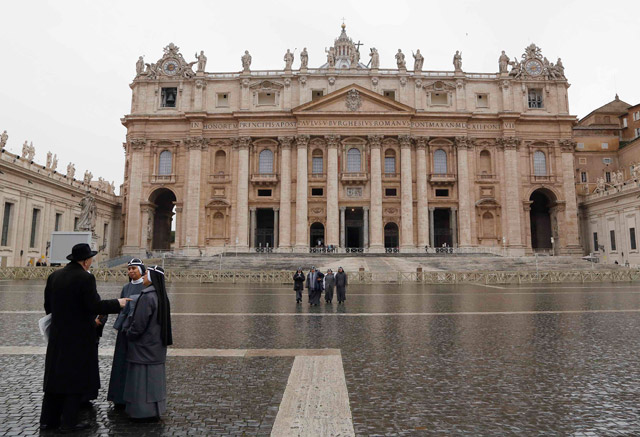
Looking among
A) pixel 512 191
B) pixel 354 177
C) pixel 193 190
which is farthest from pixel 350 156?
pixel 512 191

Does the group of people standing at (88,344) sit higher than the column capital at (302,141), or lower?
lower

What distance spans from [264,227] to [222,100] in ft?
50.4

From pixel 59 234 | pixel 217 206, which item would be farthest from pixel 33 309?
pixel 217 206

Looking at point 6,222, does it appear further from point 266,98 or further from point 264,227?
point 266,98

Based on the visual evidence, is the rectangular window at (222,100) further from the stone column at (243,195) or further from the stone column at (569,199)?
the stone column at (569,199)

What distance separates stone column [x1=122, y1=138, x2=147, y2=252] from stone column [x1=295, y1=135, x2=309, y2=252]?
55.8 ft

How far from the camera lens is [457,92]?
50.9 m

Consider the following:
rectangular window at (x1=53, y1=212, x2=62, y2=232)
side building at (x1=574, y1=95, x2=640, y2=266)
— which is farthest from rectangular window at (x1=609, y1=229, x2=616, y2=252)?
rectangular window at (x1=53, y1=212, x2=62, y2=232)

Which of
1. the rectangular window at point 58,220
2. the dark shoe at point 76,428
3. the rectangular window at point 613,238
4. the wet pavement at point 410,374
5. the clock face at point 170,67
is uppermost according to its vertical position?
the clock face at point 170,67

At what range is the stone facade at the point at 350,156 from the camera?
1921 inches

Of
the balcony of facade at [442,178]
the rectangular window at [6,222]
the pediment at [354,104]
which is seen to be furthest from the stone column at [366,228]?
the rectangular window at [6,222]

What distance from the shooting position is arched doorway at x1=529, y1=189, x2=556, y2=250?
53469 millimetres

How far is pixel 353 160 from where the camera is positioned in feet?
165

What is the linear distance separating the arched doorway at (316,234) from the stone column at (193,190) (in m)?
12.4
